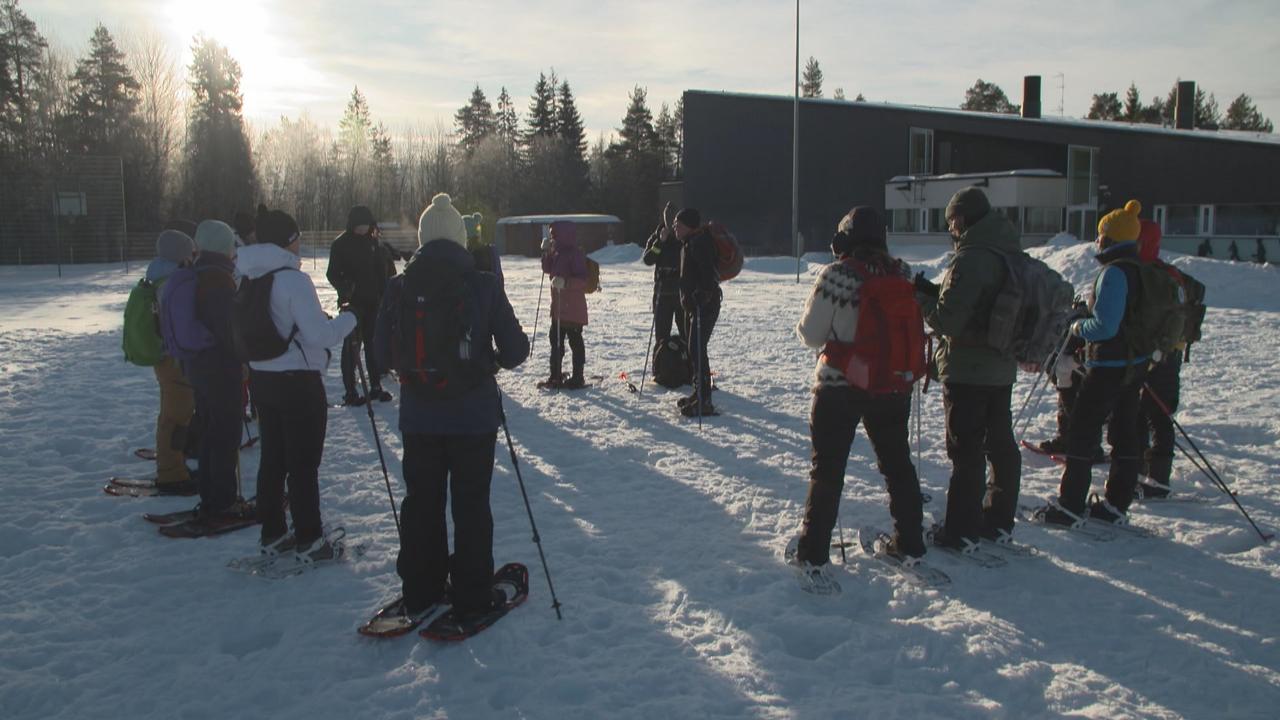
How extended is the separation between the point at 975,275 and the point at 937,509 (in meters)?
1.97

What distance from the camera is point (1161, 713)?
10.8ft

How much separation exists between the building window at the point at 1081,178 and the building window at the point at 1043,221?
681mm

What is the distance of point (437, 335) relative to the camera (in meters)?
3.71

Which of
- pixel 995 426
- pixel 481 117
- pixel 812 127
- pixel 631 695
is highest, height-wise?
pixel 481 117

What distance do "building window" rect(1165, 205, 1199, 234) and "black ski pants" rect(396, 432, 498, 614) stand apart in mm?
33816

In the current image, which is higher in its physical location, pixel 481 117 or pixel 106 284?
pixel 481 117

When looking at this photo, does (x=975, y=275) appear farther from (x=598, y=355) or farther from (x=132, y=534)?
(x=598, y=355)

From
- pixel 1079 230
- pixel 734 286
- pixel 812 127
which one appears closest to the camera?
pixel 734 286

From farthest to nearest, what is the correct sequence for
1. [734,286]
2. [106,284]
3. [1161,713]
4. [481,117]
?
1. [481,117]
2. [106,284]
3. [734,286]
4. [1161,713]

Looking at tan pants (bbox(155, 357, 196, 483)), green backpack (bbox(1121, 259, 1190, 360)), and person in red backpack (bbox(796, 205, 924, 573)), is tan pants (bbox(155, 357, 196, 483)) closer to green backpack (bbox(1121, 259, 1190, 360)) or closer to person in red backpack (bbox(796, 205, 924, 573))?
person in red backpack (bbox(796, 205, 924, 573))

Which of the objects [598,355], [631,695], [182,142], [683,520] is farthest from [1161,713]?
[182,142]

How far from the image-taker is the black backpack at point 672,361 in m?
9.57

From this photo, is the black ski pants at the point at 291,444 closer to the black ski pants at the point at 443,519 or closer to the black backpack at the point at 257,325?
the black backpack at the point at 257,325

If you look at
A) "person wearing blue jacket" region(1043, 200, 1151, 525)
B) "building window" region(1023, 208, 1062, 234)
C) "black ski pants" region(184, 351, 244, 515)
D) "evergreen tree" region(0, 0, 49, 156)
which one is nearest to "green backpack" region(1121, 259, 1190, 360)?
"person wearing blue jacket" region(1043, 200, 1151, 525)
